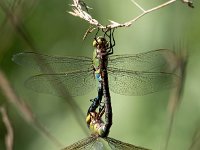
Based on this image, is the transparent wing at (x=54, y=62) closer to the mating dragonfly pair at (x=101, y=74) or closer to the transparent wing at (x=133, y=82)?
the mating dragonfly pair at (x=101, y=74)

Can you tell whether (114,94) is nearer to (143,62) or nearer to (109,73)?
(109,73)

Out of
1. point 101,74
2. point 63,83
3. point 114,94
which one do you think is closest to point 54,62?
point 63,83

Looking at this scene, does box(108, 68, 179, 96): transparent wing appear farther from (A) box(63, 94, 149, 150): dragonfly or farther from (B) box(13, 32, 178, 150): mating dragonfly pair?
(A) box(63, 94, 149, 150): dragonfly

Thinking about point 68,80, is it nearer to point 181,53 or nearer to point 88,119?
point 88,119

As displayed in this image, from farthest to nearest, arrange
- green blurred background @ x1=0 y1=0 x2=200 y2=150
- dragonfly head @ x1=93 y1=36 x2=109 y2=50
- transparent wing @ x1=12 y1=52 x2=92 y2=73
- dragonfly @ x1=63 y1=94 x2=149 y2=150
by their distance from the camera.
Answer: green blurred background @ x1=0 y1=0 x2=200 y2=150 < dragonfly @ x1=63 y1=94 x2=149 y2=150 < transparent wing @ x1=12 y1=52 x2=92 y2=73 < dragonfly head @ x1=93 y1=36 x2=109 y2=50

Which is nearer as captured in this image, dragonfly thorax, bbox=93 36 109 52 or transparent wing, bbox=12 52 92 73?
dragonfly thorax, bbox=93 36 109 52

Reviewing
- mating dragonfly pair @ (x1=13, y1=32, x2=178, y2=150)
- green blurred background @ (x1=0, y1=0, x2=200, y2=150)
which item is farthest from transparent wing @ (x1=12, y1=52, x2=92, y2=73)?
green blurred background @ (x1=0, y1=0, x2=200, y2=150)

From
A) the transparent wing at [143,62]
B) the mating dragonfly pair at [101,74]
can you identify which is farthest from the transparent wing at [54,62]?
the transparent wing at [143,62]

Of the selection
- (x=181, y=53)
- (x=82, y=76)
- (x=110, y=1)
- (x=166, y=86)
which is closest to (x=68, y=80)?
(x=82, y=76)
